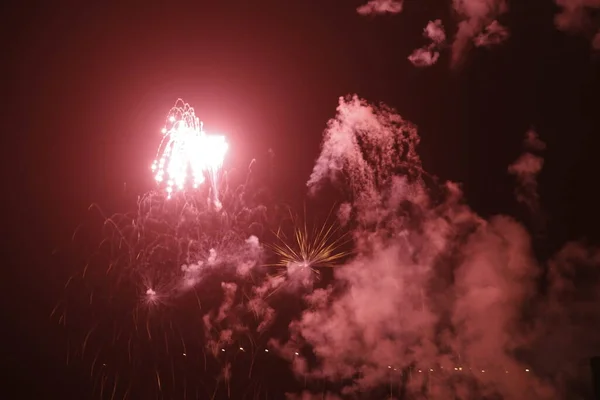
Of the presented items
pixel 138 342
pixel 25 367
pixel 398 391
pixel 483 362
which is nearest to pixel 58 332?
pixel 25 367

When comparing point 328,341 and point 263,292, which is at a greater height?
point 263,292

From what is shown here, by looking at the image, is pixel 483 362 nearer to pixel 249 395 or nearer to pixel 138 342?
pixel 249 395

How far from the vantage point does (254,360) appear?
20.4 m

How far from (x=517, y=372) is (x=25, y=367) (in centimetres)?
1835

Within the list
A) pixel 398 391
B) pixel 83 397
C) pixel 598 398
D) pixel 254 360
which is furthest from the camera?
pixel 83 397

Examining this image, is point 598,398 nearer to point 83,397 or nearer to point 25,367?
point 83,397

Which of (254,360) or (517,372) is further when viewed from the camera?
(254,360)

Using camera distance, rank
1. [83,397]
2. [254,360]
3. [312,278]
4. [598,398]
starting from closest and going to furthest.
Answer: [598,398] < [312,278] < [254,360] < [83,397]

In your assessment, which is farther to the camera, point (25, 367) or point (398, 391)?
point (25, 367)

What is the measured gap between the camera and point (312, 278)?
1628 cm

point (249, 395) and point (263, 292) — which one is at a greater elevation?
point (263, 292)

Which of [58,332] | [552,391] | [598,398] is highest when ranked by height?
[58,332]

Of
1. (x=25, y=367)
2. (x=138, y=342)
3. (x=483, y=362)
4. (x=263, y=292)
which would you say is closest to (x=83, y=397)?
(x=25, y=367)

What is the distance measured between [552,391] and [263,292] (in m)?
9.62
